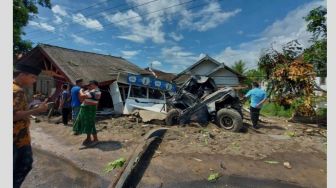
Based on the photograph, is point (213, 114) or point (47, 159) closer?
point (47, 159)

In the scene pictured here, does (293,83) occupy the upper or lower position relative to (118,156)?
upper

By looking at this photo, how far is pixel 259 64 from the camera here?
39.6ft

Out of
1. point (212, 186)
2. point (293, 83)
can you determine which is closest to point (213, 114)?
point (293, 83)

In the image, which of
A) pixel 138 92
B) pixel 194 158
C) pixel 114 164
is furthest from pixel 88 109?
pixel 138 92

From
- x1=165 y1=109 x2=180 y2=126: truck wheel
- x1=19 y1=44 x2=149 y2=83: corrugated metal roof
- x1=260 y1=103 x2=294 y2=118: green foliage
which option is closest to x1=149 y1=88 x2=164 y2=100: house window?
x1=19 y1=44 x2=149 y2=83: corrugated metal roof

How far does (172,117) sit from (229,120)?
2.18 m

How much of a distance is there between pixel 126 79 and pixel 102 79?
5.63 ft

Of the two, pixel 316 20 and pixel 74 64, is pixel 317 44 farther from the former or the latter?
pixel 74 64

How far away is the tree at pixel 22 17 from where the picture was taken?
13636mm

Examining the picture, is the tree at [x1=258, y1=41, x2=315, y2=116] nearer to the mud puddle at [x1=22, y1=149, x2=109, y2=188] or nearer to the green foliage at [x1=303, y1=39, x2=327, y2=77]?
the green foliage at [x1=303, y1=39, x2=327, y2=77]

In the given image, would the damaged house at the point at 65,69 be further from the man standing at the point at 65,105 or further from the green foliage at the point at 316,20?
the green foliage at the point at 316,20

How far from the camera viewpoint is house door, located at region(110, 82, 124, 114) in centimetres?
1186

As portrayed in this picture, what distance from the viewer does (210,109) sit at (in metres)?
8.65

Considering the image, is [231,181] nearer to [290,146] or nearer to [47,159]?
[290,146]
